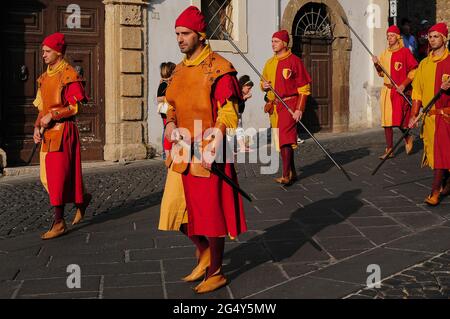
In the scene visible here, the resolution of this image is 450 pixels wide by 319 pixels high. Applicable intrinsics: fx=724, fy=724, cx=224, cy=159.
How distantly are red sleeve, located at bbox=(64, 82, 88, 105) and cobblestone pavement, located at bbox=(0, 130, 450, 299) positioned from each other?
3.98ft

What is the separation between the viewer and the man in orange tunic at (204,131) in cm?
442

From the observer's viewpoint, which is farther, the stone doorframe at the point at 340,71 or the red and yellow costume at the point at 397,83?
the stone doorframe at the point at 340,71

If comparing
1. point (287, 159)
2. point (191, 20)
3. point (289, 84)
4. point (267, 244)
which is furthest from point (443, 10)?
point (191, 20)

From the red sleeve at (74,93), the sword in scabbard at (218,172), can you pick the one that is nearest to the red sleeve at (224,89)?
the sword in scabbard at (218,172)

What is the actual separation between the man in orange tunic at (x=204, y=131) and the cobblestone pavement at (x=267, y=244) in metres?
0.39

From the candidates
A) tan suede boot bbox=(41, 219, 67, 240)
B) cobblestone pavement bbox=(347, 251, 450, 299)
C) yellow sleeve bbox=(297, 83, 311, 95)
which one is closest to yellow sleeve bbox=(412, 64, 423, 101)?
yellow sleeve bbox=(297, 83, 311, 95)

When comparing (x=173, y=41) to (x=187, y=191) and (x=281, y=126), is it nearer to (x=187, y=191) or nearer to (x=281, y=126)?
(x=281, y=126)

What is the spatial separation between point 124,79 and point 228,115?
8.20 metres

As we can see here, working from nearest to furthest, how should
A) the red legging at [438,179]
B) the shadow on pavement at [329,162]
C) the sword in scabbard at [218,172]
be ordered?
the sword in scabbard at [218,172], the red legging at [438,179], the shadow on pavement at [329,162]

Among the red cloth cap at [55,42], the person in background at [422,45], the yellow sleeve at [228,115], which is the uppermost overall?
the person in background at [422,45]

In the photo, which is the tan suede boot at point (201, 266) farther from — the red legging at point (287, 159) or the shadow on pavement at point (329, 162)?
the shadow on pavement at point (329, 162)

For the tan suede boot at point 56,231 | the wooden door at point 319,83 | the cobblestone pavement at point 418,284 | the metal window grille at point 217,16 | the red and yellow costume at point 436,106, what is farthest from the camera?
the wooden door at point 319,83

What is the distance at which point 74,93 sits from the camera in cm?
647
